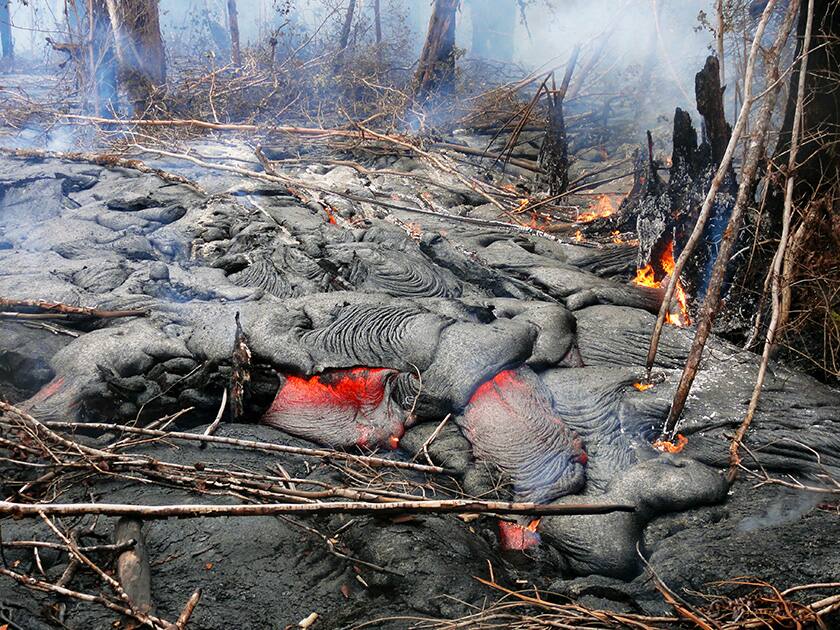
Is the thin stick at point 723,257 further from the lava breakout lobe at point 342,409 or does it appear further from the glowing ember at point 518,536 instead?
the lava breakout lobe at point 342,409

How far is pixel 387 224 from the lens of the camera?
6.19 metres

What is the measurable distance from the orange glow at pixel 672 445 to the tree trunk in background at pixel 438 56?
10375 millimetres

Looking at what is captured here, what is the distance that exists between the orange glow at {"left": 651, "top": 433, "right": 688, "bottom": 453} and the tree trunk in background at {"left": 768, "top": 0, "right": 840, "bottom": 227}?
1708 millimetres

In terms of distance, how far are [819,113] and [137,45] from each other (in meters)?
9.47

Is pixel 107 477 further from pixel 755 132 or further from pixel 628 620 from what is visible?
pixel 755 132

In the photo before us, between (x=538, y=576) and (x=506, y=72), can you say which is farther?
(x=506, y=72)

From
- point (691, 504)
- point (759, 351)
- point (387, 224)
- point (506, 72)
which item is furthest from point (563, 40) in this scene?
point (691, 504)

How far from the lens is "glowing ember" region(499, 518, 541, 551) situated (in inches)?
131

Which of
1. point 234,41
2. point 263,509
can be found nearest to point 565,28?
point 234,41

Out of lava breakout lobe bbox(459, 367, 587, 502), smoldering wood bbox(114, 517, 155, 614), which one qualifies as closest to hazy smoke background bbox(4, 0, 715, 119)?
lava breakout lobe bbox(459, 367, 587, 502)

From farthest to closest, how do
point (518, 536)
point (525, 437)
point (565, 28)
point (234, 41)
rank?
point (565, 28), point (234, 41), point (525, 437), point (518, 536)

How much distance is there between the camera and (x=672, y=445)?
3.66 m

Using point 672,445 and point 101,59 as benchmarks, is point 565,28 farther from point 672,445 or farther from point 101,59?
point 672,445

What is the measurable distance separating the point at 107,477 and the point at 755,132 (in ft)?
13.4
